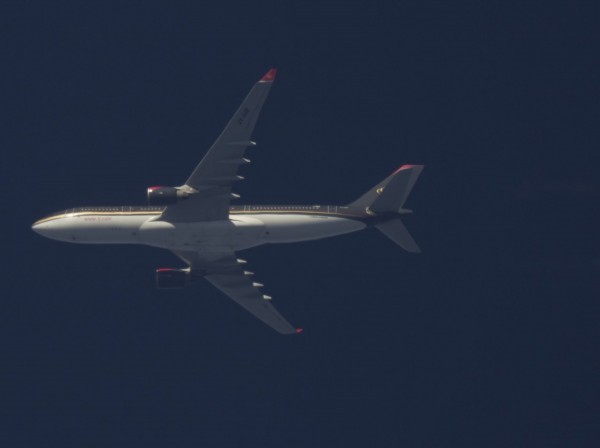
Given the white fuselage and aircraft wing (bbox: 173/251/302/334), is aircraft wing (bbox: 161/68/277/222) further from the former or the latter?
aircraft wing (bbox: 173/251/302/334)

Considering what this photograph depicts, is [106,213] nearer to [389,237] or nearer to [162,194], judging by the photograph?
[162,194]

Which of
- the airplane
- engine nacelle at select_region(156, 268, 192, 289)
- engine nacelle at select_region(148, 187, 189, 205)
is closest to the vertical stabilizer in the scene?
the airplane

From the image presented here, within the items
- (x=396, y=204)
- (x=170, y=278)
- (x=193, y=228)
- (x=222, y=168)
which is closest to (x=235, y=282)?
(x=170, y=278)

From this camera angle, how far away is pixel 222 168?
375ft

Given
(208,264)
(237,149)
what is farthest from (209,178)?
(208,264)

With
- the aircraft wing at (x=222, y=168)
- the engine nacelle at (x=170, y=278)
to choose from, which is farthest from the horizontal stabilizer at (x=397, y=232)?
the engine nacelle at (x=170, y=278)

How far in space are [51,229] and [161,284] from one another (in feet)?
35.7

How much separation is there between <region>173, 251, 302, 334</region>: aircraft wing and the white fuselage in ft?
16.9

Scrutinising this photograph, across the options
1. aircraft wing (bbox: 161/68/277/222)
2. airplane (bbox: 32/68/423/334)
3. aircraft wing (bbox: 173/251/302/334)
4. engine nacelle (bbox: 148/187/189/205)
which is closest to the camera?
aircraft wing (bbox: 161/68/277/222)

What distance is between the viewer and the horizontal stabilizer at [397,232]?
386 ft

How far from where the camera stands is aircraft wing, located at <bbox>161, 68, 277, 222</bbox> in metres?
111

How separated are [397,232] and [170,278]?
810 inches

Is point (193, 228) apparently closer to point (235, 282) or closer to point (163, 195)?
point (163, 195)

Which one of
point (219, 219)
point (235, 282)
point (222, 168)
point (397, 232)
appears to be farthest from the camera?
point (235, 282)
